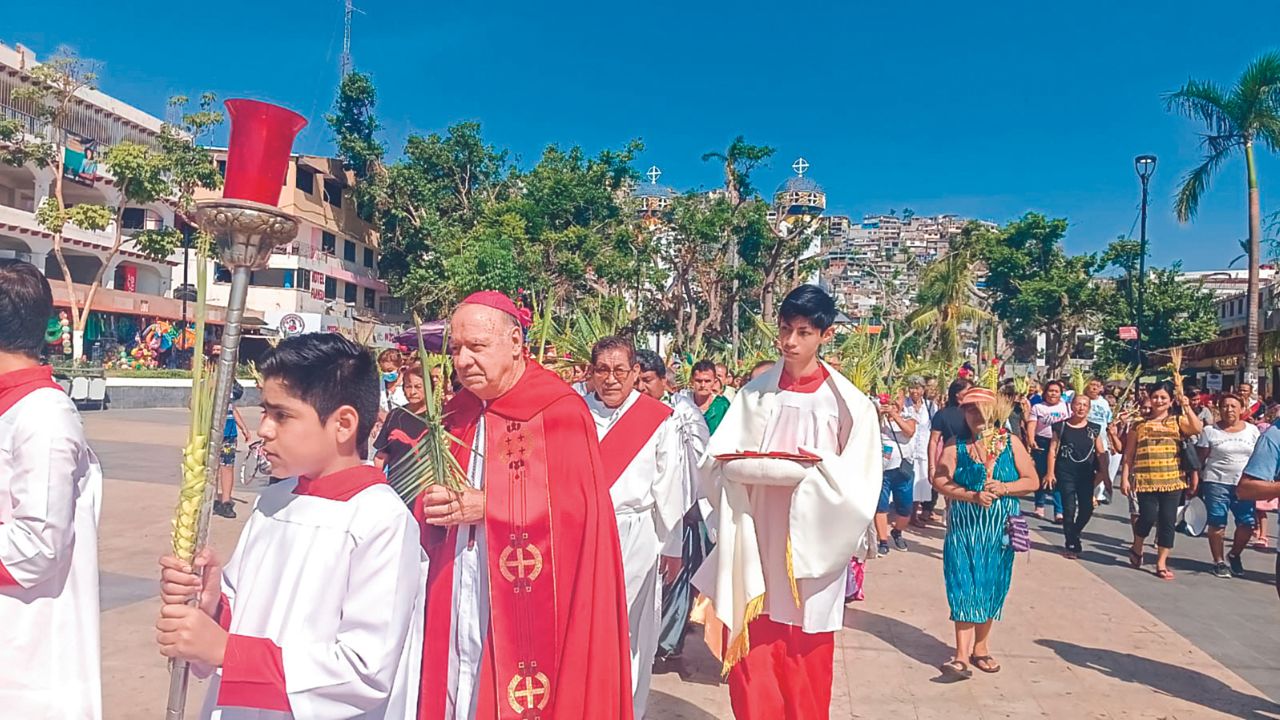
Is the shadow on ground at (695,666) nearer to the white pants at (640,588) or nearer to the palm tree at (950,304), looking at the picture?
the white pants at (640,588)

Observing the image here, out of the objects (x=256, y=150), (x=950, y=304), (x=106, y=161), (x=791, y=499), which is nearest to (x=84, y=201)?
(x=106, y=161)

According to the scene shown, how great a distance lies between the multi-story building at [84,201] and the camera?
2992 centimetres

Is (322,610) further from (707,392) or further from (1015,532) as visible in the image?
(707,392)

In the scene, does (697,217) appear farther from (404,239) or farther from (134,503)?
(134,503)

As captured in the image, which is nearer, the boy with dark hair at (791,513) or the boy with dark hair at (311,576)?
the boy with dark hair at (311,576)

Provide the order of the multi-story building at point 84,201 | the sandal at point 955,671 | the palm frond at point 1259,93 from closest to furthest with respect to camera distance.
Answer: the sandal at point 955,671
the palm frond at point 1259,93
the multi-story building at point 84,201

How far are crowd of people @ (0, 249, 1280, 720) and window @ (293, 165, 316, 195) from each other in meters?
39.1

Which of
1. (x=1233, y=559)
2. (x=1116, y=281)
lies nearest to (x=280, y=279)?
(x=1116, y=281)

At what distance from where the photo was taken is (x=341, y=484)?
225 cm

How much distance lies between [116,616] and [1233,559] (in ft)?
31.0

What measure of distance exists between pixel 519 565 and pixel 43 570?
1.36 metres

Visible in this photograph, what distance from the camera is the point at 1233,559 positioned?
9070 mm

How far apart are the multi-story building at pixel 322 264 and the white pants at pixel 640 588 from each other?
34.9m

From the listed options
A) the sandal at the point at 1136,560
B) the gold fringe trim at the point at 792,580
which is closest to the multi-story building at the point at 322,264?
the sandal at the point at 1136,560
